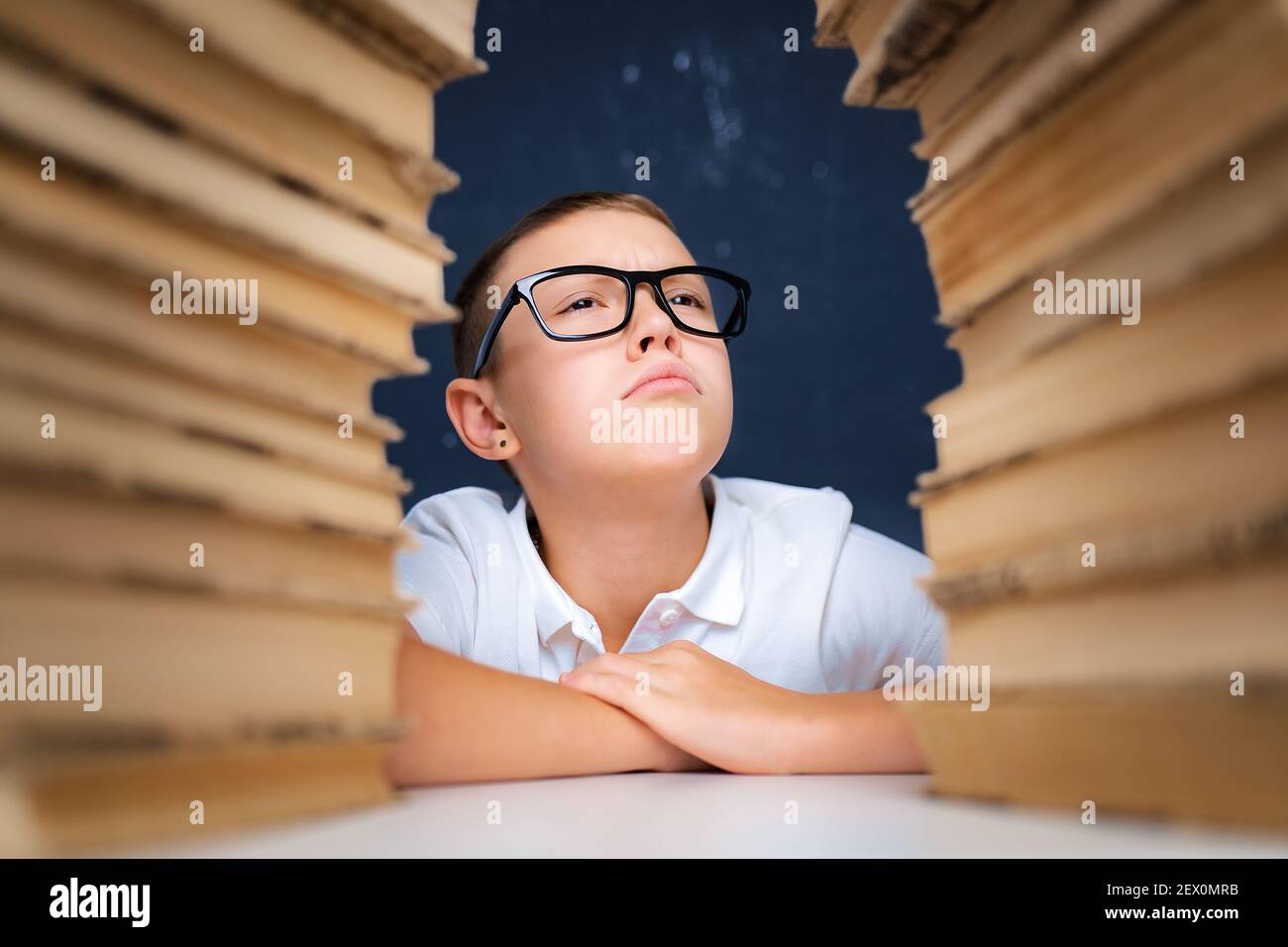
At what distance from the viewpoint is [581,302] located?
137 centimetres

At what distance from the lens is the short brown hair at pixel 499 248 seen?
1570 mm

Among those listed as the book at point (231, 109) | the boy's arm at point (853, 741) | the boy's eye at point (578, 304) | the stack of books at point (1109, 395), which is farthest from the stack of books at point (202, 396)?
the boy's eye at point (578, 304)

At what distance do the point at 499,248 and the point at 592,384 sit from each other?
0.46 m

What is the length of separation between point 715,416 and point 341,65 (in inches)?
30.8

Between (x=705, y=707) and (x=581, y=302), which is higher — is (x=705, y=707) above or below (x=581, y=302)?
below

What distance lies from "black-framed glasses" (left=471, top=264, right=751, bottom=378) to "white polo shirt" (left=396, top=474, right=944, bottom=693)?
1.11 ft

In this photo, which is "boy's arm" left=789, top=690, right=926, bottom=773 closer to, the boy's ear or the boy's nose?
the boy's nose

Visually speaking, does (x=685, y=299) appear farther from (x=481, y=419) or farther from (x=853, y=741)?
(x=853, y=741)

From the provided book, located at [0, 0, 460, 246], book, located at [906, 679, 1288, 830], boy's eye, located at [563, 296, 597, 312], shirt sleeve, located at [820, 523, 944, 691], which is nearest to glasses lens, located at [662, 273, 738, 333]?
boy's eye, located at [563, 296, 597, 312]

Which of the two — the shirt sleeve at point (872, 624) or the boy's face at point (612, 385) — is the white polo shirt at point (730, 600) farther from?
the boy's face at point (612, 385)

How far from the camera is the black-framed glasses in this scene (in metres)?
1.31

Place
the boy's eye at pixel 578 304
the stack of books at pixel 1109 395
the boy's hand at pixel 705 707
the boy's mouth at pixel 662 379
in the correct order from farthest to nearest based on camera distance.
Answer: the boy's eye at pixel 578 304 → the boy's mouth at pixel 662 379 → the boy's hand at pixel 705 707 → the stack of books at pixel 1109 395

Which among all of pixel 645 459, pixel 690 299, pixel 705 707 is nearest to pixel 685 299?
pixel 690 299

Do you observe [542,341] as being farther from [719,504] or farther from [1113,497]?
[1113,497]
